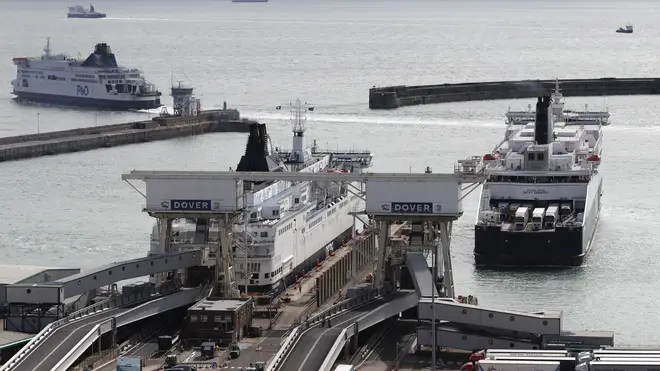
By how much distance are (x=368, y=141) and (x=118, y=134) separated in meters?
12.7

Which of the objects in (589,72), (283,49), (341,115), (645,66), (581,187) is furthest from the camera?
(283,49)

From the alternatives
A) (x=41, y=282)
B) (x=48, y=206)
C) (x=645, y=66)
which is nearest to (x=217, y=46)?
(x=645, y=66)

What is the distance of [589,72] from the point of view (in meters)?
136

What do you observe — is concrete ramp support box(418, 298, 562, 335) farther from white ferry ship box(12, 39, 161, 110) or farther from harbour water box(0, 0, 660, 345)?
white ferry ship box(12, 39, 161, 110)

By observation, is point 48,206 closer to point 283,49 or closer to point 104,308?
point 104,308

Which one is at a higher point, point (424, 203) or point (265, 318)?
point (424, 203)

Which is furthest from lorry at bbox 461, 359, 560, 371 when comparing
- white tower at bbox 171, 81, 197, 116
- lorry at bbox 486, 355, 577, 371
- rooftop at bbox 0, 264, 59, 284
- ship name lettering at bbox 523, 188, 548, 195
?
white tower at bbox 171, 81, 197, 116

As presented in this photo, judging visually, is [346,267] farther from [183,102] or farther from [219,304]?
[183,102]

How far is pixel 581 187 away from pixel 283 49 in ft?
373

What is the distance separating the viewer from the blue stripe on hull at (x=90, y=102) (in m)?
104

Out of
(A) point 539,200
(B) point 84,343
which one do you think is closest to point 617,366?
(B) point 84,343

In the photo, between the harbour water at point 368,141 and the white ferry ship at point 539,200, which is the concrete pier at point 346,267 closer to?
the harbour water at point 368,141

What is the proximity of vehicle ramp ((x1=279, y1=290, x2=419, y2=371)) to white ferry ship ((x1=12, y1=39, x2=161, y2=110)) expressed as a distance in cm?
6795

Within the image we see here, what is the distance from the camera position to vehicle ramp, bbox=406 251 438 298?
37.0 metres
